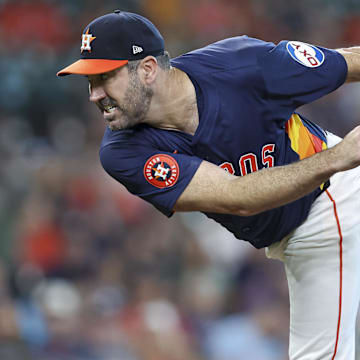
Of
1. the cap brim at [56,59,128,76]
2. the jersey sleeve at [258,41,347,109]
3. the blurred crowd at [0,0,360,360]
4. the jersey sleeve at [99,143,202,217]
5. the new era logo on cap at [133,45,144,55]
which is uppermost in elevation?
the new era logo on cap at [133,45,144,55]

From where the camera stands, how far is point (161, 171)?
263 cm

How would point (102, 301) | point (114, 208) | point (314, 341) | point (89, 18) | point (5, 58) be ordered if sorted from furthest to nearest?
1. point (89, 18)
2. point (5, 58)
3. point (114, 208)
4. point (102, 301)
5. point (314, 341)

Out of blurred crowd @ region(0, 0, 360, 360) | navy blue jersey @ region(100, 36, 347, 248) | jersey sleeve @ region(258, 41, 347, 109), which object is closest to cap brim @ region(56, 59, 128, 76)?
navy blue jersey @ region(100, 36, 347, 248)

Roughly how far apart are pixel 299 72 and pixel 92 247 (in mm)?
3062

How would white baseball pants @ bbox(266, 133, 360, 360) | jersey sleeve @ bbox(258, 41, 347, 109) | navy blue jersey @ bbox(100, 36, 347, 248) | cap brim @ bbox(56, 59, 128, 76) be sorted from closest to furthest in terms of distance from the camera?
1. cap brim @ bbox(56, 59, 128, 76)
2. navy blue jersey @ bbox(100, 36, 347, 248)
3. jersey sleeve @ bbox(258, 41, 347, 109)
4. white baseball pants @ bbox(266, 133, 360, 360)

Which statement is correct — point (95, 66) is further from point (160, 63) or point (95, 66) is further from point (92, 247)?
point (92, 247)

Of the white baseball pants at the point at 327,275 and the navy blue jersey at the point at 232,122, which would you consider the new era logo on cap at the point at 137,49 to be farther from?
the white baseball pants at the point at 327,275

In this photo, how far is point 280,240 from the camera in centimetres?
313

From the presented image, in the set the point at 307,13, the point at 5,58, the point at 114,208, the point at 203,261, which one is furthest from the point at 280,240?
the point at 307,13

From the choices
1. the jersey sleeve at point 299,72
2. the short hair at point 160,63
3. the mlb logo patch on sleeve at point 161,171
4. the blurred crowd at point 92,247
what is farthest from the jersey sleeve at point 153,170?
the blurred crowd at point 92,247

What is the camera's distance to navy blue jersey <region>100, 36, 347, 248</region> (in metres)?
2.68

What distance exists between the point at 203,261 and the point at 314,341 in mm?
2568

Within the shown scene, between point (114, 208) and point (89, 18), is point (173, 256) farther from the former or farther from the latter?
point (89, 18)

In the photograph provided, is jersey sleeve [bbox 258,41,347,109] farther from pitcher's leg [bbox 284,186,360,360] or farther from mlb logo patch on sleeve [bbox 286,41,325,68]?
pitcher's leg [bbox 284,186,360,360]
